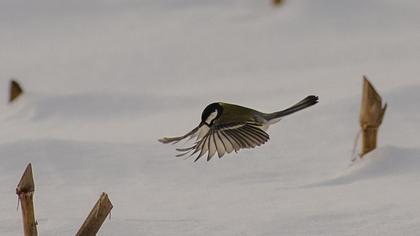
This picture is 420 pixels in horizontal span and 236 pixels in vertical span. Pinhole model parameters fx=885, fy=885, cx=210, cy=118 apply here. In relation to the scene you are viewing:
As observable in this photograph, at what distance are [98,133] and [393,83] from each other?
1546mm

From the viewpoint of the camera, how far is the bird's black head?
238 centimetres

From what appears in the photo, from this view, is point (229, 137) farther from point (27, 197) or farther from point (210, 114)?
point (27, 197)

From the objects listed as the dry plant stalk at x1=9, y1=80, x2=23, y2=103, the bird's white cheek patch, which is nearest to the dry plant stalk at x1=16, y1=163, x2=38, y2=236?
the bird's white cheek patch

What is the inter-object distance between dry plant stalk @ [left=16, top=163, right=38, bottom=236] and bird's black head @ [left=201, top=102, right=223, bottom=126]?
18.8 inches

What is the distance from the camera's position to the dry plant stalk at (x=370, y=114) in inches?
132

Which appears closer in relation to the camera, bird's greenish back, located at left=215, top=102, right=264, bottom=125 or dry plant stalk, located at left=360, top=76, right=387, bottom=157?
bird's greenish back, located at left=215, top=102, right=264, bottom=125

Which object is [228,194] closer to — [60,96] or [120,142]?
[120,142]

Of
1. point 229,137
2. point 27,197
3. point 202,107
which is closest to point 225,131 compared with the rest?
point 229,137

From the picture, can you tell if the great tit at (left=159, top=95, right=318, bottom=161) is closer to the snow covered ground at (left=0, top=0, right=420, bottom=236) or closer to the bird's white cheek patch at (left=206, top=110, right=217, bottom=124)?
the bird's white cheek patch at (left=206, top=110, right=217, bottom=124)

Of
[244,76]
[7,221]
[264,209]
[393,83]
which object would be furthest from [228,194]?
[244,76]

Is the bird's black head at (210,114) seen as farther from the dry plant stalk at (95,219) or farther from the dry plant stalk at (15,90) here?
the dry plant stalk at (15,90)

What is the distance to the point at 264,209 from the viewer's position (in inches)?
110

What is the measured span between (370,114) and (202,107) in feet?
4.25

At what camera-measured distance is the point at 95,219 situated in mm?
2348
